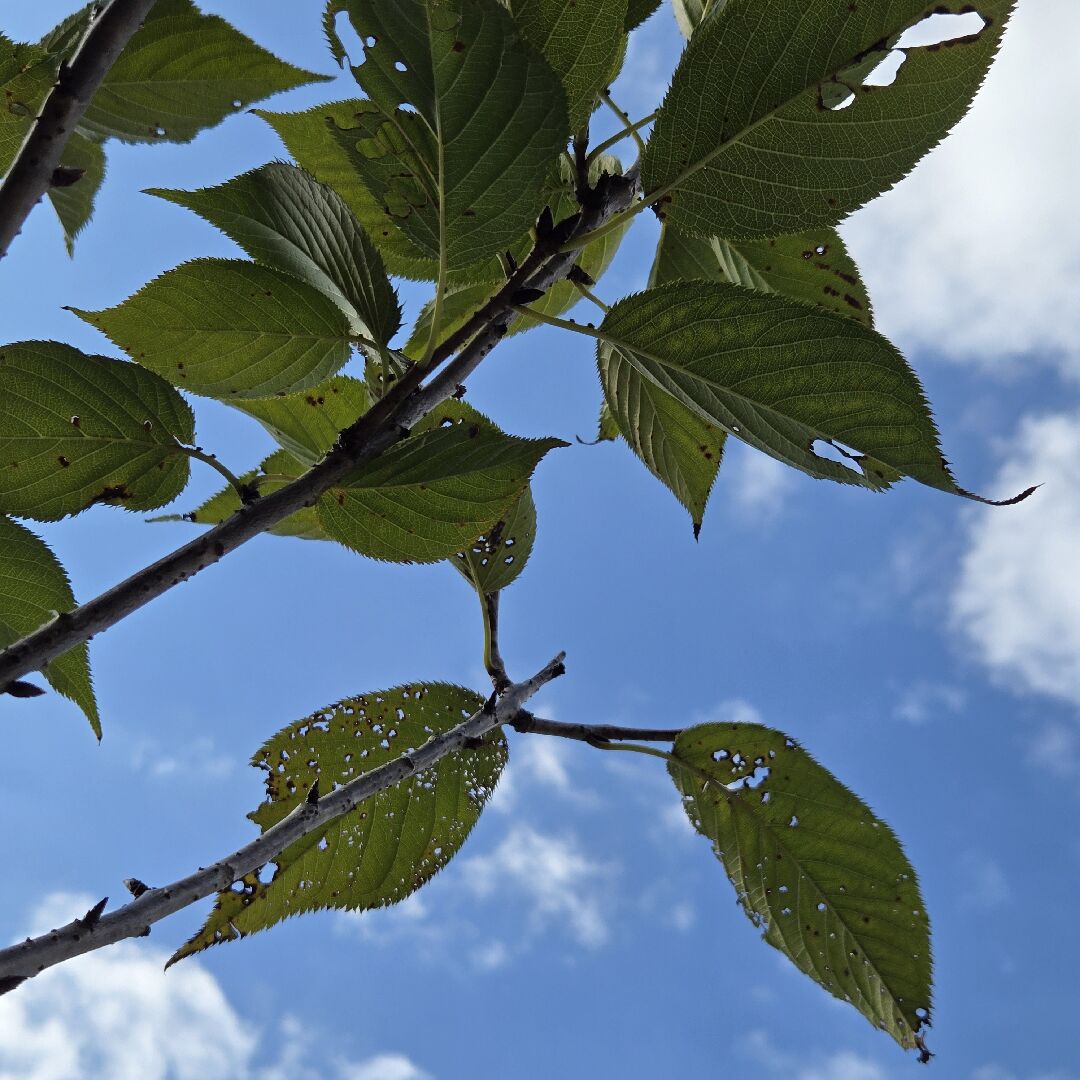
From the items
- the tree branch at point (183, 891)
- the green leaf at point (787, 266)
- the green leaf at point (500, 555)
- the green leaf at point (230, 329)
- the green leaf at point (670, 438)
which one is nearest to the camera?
the tree branch at point (183, 891)

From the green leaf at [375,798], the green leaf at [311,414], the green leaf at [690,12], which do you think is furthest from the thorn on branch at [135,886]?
the green leaf at [690,12]

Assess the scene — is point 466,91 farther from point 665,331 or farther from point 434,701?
point 434,701

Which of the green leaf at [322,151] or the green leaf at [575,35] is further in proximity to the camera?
the green leaf at [322,151]

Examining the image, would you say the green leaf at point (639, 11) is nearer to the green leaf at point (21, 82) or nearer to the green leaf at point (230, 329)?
the green leaf at point (230, 329)

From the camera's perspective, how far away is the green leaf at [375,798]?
1750 mm

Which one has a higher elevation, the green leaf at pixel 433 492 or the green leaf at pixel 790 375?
the green leaf at pixel 790 375

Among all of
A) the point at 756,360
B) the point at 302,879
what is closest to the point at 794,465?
the point at 756,360

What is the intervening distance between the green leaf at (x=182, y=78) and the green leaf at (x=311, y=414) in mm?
494

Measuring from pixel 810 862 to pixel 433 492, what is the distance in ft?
3.25

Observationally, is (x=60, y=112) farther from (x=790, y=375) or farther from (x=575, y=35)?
(x=790, y=375)

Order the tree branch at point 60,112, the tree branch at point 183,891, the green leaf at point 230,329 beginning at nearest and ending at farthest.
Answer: the tree branch at point 60,112 < the tree branch at point 183,891 < the green leaf at point 230,329

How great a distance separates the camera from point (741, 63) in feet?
3.87

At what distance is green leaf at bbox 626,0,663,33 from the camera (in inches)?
59.3

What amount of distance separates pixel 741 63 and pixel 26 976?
1381 millimetres
